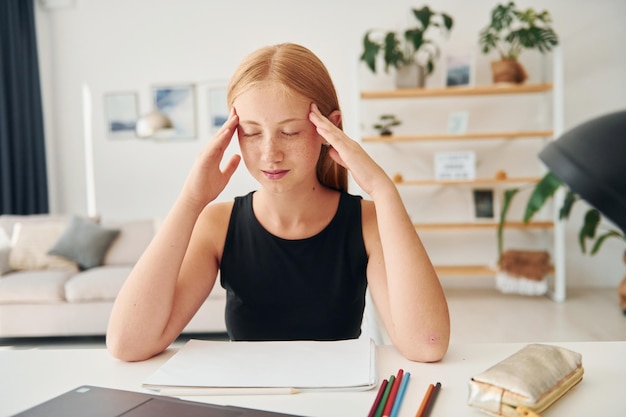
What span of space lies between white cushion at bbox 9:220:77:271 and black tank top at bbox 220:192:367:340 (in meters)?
2.95

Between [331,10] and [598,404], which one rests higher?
[331,10]

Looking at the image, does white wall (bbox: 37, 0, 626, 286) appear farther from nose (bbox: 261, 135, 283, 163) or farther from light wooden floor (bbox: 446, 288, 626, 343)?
nose (bbox: 261, 135, 283, 163)

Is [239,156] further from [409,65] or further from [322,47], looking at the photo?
[322,47]

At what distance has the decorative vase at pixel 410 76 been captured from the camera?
4.31 meters

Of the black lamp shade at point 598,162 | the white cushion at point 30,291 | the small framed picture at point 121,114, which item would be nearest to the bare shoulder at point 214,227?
the black lamp shade at point 598,162

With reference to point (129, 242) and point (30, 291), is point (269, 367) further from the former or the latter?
point (129, 242)

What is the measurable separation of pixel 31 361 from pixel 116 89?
14.8 feet

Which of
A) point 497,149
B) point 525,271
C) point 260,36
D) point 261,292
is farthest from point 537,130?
point 261,292

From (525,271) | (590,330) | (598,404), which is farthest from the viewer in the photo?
(525,271)

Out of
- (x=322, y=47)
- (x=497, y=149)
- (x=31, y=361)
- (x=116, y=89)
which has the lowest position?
(x=31, y=361)

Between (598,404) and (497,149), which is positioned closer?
(598,404)

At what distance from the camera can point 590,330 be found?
3355 millimetres

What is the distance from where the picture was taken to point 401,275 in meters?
0.97

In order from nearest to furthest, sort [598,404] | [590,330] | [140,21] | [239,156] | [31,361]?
[598,404], [31,361], [239,156], [590,330], [140,21]
